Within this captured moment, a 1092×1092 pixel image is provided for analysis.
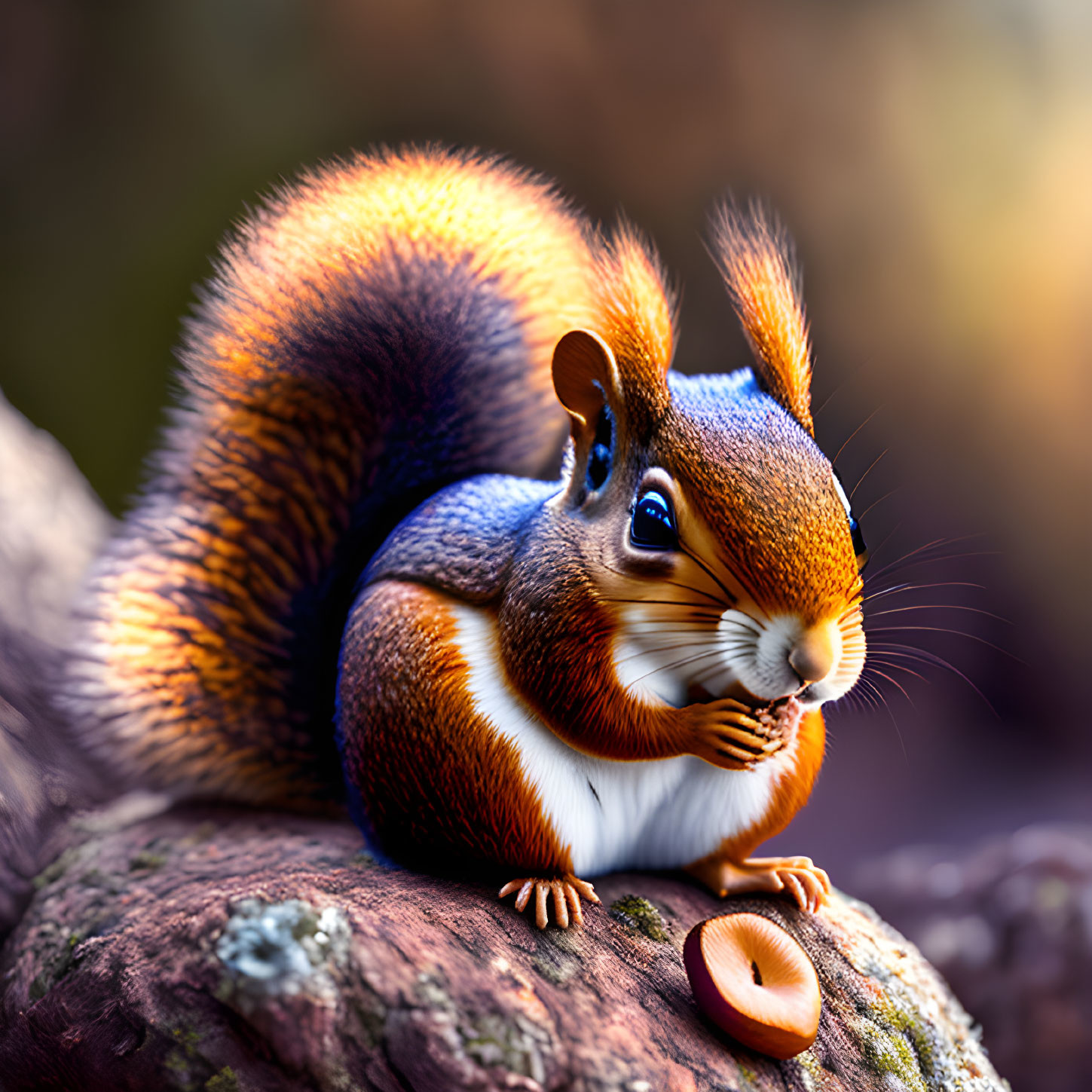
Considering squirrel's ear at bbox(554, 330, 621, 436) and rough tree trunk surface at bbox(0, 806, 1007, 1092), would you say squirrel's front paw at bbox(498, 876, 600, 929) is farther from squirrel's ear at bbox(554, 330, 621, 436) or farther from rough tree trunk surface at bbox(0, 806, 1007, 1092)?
squirrel's ear at bbox(554, 330, 621, 436)

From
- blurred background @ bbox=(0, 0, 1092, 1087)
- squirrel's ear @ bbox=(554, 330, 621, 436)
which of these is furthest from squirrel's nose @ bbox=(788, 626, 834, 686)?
blurred background @ bbox=(0, 0, 1092, 1087)

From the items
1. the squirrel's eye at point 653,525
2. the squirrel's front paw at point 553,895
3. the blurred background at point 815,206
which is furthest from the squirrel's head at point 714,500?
the blurred background at point 815,206

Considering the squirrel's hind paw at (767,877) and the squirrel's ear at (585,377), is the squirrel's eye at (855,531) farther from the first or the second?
the squirrel's hind paw at (767,877)

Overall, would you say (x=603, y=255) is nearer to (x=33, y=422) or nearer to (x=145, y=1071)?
(x=145, y=1071)

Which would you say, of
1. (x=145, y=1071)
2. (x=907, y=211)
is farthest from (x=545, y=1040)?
(x=907, y=211)

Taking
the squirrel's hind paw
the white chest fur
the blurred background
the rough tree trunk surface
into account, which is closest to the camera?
the rough tree trunk surface
